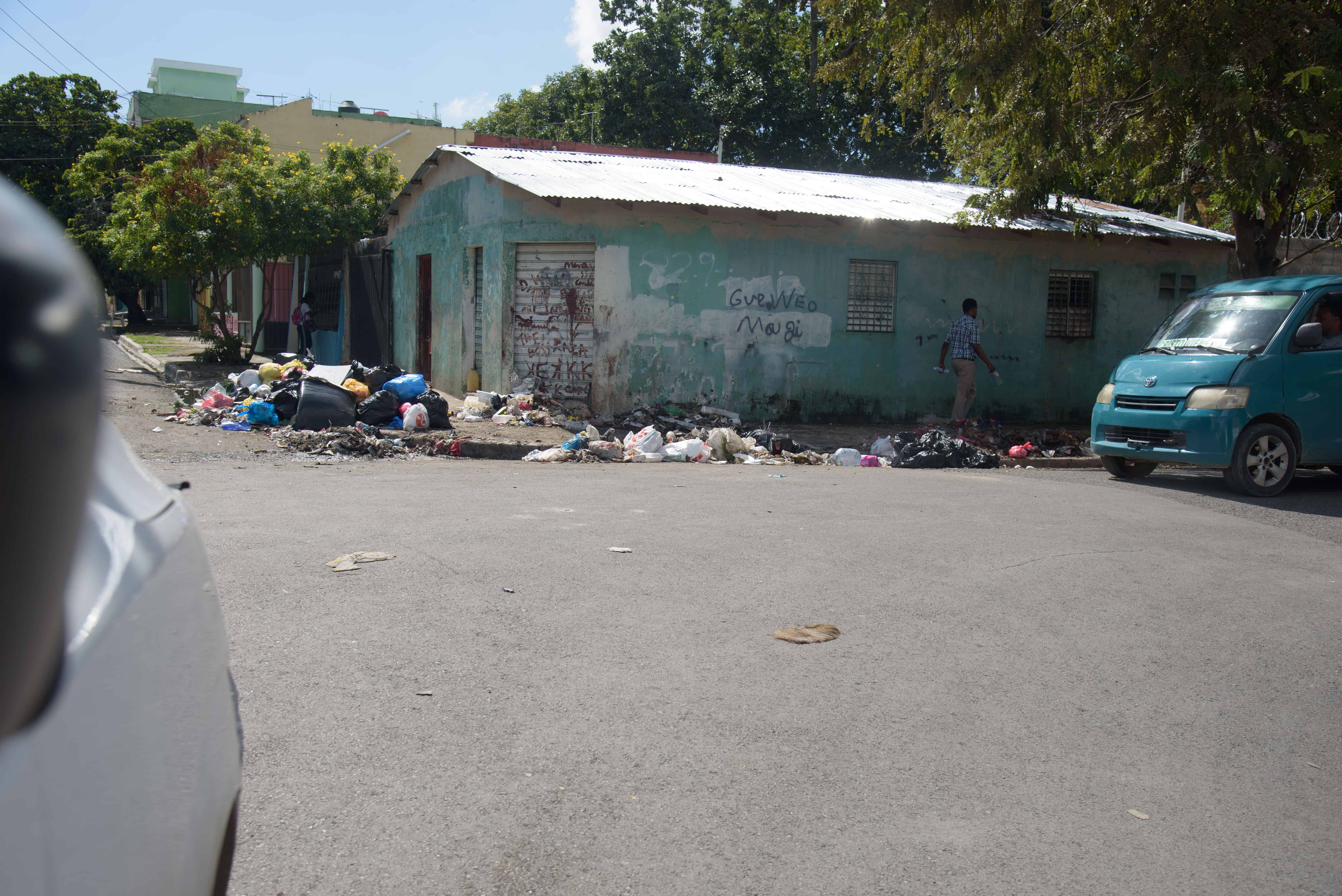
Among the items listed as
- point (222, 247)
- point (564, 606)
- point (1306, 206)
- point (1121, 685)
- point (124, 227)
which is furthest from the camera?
point (124, 227)

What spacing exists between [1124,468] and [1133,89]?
5.32 meters

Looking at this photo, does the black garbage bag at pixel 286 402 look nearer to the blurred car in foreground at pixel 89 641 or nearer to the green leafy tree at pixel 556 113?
the blurred car in foreground at pixel 89 641

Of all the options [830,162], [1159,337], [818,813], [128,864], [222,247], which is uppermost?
[830,162]

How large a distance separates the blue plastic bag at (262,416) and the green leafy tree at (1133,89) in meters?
8.30

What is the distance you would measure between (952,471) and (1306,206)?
8222 millimetres

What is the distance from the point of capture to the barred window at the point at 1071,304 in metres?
17.3

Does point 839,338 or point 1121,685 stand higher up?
point 839,338

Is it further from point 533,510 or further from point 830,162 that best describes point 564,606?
point 830,162

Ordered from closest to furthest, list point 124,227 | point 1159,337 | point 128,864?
point 128,864
point 1159,337
point 124,227

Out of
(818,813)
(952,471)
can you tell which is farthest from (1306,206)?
(818,813)

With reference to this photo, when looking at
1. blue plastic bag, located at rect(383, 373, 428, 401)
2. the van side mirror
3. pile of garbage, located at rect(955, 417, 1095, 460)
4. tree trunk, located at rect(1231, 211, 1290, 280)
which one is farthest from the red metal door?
the van side mirror

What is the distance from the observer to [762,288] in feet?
50.2

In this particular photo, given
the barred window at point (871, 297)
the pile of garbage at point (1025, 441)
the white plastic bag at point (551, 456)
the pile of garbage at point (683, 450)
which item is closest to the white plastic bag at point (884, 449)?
the pile of garbage at point (683, 450)

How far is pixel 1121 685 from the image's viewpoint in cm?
440
